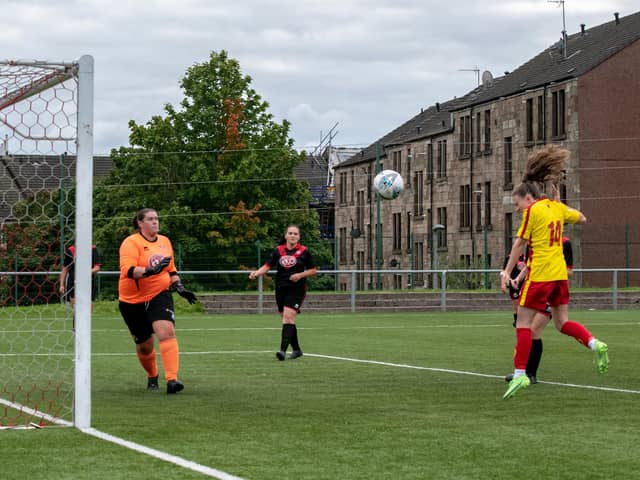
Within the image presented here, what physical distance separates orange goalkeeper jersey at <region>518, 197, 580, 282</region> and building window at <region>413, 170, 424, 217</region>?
2500 inches

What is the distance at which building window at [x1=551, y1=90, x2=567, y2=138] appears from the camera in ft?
192

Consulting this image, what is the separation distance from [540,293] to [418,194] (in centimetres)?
6419

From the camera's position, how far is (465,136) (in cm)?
6919

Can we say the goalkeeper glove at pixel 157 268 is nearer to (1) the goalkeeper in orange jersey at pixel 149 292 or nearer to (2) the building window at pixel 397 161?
(1) the goalkeeper in orange jersey at pixel 149 292

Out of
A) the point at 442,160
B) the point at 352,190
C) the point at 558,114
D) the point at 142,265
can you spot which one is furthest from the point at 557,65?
the point at 142,265

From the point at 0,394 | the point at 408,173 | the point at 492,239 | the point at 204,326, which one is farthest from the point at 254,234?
the point at 0,394

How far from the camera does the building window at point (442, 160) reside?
2822 inches

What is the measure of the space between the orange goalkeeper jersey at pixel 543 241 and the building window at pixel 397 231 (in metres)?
67.4

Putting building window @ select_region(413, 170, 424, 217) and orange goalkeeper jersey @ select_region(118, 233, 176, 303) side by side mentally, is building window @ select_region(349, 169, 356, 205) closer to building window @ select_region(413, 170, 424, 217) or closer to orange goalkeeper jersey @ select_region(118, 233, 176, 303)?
building window @ select_region(413, 170, 424, 217)

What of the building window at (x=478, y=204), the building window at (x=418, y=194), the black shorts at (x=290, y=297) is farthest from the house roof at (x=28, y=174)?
the building window at (x=418, y=194)

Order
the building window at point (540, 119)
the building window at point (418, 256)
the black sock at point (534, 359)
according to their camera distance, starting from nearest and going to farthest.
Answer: the black sock at point (534, 359) → the building window at point (540, 119) → the building window at point (418, 256)

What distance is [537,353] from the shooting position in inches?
500

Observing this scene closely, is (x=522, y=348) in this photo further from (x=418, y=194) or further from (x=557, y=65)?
(x=418, y=194)

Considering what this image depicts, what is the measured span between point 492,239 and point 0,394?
2173 inches
